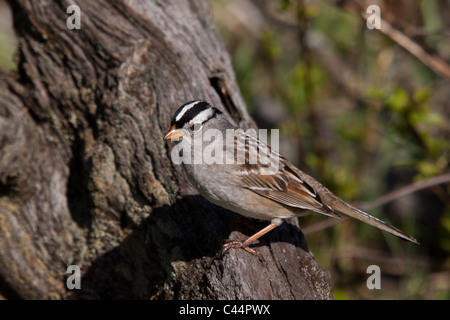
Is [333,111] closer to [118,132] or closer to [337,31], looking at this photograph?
[337,31]

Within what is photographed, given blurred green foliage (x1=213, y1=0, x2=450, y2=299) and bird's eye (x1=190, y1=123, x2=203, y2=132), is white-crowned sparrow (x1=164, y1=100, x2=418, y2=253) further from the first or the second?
blurred green foliage (x1=213, y1=0, x2=450, y2=299)

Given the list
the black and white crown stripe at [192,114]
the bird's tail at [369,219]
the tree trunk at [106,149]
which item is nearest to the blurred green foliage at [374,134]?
the bird's tail at [369,219]

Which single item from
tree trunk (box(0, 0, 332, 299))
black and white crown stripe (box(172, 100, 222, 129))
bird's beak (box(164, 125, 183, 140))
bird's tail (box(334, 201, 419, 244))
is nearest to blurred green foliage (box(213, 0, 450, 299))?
bird's tail (box(334, 201, 419, 244))

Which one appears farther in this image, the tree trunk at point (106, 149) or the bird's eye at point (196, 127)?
the tree trunk at point (106, 149)

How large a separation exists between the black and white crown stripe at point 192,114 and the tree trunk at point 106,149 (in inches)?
18.7

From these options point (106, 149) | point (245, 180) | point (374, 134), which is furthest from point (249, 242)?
point (374, 134)

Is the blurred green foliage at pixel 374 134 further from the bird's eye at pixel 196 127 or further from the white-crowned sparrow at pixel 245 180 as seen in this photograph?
the bird's eye at pixel 196 127

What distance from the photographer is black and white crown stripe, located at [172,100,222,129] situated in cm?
328

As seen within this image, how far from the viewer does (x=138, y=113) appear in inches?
151

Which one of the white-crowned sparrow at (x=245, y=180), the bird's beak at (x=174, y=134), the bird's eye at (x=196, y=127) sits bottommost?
the white-crowned sparrow at (x=245, y=180)

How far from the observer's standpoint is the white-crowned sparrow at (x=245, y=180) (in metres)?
3.21

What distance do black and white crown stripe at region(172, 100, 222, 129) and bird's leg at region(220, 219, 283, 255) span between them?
2.58 feet
